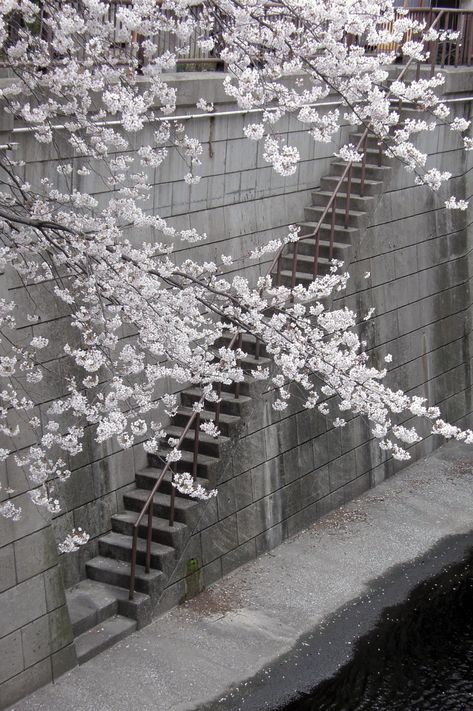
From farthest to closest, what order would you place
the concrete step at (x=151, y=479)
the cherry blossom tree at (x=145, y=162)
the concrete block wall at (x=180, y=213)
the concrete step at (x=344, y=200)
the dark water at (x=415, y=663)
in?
the concrete step at (x=344, y=200) → the concrete step at (x=151, y=479) → the concrete block wall at (x=180, y=213) → the dark water at (x=415, y=663) → the cherry blossom tree at (x=145, y=162)

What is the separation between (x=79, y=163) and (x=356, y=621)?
19.6 feet

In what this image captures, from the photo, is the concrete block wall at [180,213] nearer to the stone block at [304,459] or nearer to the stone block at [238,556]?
the stone block at [238,556]

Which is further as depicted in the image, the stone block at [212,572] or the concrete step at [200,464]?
the stone block at [212,572]

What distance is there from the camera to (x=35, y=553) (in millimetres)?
10273

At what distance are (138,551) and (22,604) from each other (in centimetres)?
205

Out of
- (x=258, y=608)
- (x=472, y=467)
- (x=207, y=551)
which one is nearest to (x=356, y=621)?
(x=258, y=608)

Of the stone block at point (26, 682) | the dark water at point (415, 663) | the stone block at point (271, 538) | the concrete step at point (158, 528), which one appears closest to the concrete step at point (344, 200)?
the stone block at point (271, 538)

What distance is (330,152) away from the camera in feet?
53.6

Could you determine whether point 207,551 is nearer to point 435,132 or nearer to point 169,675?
point 169,675

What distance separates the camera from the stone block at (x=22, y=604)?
9.91 meters

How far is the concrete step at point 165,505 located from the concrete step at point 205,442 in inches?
25.7

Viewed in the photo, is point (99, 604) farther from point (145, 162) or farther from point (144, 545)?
point (145, 162)

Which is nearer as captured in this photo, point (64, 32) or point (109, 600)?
point (64, 32)

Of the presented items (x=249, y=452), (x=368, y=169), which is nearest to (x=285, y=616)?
(x=249, y=452)
